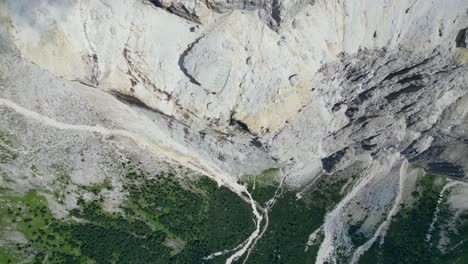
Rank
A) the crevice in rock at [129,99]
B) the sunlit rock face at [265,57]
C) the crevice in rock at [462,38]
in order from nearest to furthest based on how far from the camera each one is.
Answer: the sunlit rock face at [265,57] → the crevice in rock at [462,38] → the crevice in rock at [129,99]

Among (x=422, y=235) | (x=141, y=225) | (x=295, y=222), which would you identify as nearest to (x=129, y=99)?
(x=141, y=225)

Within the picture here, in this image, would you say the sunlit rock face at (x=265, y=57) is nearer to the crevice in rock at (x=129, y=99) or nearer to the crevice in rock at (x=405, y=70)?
the crevice in rock at (x=405, y=70)

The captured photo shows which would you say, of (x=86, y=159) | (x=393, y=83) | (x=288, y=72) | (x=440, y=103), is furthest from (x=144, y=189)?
(x=440, y=103)

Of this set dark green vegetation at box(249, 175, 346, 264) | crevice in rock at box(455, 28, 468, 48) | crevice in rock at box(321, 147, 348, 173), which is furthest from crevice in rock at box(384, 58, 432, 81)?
dark green vegetation at box(249, 175, 346, 264)

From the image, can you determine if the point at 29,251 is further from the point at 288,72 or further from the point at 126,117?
the point at 288,72

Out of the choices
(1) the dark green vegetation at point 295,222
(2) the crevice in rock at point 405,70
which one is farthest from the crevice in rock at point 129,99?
(2) the crevice in rock at point 405,70

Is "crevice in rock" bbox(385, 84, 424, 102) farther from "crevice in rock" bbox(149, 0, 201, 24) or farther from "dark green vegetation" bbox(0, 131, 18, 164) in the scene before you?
"dark green vegetation" bbox(0, 131, 18, 164)
